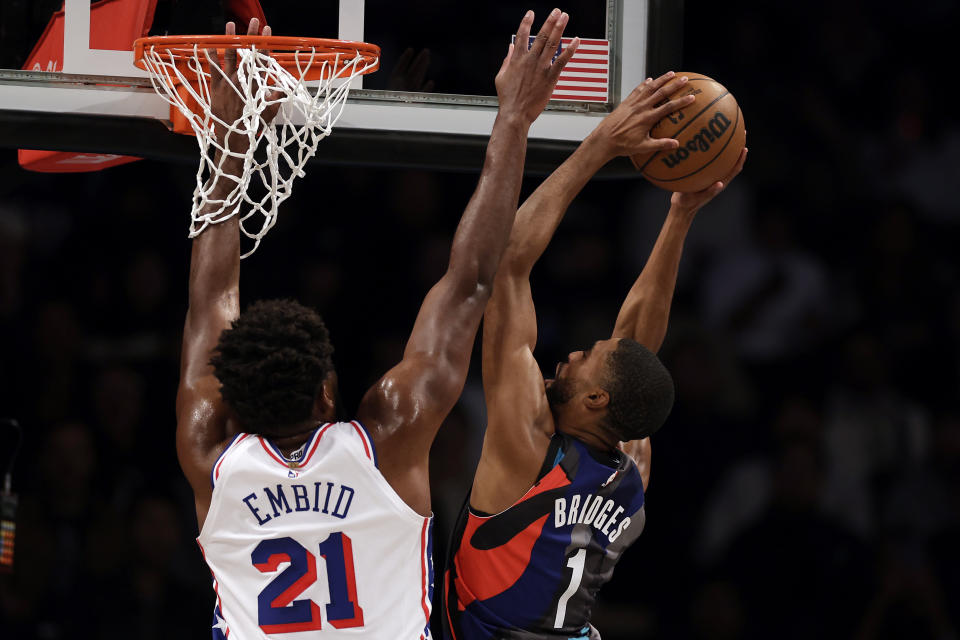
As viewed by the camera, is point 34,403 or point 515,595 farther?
point 34,403

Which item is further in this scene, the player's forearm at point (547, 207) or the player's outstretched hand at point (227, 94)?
the player's forearm at point (547, 207)

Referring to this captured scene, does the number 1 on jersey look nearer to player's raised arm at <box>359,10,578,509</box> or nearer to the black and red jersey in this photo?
the black and red jersey

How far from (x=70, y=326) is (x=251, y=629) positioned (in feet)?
10.2

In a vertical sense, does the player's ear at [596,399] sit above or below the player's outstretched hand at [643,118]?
below

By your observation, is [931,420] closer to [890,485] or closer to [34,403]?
[890,485]

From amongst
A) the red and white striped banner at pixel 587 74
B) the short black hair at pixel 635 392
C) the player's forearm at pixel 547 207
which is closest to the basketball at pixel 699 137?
the player's forearm at pixel 547 207

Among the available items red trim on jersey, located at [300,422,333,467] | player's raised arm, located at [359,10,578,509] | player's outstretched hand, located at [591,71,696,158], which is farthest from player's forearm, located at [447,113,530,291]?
red trim on jersey, located at [300,422,333,467]

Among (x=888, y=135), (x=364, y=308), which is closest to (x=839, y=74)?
(x=888, y=135)

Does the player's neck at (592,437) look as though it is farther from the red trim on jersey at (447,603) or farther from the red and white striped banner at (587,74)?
the red and white striped banner at (587,74)

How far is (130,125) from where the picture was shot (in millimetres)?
3213

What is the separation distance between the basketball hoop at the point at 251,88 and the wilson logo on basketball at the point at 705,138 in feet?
2.82

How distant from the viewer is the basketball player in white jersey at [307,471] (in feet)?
7.98

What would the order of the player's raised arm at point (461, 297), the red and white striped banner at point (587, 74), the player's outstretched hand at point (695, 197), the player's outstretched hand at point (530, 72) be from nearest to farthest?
the player's raised arm at point (461, 297) → the player's outstretched hand at point (530, 72) → the player's outstretched hand at point (695, 197) → the red and white striped banner at point (587, 74)

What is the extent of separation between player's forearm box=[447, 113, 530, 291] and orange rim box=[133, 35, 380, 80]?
0.55 metres
